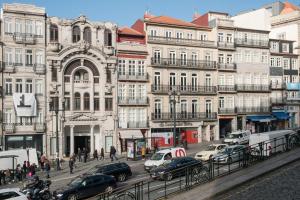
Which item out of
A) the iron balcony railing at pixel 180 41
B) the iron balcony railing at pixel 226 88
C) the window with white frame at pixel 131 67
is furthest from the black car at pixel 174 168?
the iron balcony railing at pixel 226 88

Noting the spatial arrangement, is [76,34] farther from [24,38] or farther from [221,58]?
[221,58]

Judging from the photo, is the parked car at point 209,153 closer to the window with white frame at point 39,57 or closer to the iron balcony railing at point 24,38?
the window with white frame at point 39,57

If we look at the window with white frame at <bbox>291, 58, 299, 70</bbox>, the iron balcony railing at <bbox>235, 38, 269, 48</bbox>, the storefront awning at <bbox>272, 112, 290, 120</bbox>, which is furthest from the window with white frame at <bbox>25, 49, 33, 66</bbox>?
the window with white frame at <bbox>291, 58, 299, 70</bbox>

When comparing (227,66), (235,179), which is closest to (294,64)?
(227,66)

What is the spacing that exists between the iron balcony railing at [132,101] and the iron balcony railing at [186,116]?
191 cm

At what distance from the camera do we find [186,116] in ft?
178

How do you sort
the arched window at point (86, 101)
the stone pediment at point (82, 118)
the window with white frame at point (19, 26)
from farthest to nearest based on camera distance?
the arched window at point (86, 101) → the stone pediment at point (82, 118) → the window with white frame at point (19, 26)

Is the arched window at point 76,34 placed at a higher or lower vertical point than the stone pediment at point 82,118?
higher

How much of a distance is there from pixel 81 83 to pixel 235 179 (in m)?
32.6

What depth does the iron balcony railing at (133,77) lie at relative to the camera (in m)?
50.7

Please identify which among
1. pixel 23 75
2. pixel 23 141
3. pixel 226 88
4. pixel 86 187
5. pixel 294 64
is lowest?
pixel 86 187

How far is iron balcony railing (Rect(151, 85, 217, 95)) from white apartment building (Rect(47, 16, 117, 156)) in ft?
Answer: 19.2

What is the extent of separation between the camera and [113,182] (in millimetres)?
25766

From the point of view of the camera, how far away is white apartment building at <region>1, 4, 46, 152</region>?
44.7m
